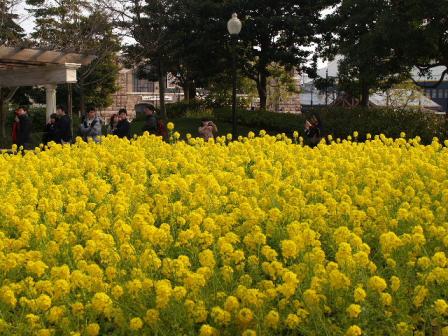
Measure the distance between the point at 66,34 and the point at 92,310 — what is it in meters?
24.4

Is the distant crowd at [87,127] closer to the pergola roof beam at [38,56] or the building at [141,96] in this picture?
Answer: the pergola roof beam at [38,56]

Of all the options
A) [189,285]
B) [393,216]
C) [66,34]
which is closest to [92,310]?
[189,285]

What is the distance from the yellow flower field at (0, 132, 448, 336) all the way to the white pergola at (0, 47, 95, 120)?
30.3ft

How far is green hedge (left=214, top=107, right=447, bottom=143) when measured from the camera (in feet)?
58.3

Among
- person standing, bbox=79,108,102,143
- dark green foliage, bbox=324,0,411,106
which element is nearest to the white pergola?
person standing, bbox=79,108,102,143

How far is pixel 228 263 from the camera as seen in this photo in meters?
3.73

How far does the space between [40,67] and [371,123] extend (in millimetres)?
10104

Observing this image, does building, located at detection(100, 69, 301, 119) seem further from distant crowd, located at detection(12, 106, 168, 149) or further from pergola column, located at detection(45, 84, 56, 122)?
distant crowd, located at detection(12, 106, 168, 149)

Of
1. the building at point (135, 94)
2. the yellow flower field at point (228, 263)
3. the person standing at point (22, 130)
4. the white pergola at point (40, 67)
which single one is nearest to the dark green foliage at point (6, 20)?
the white pergola at point (40, 67)

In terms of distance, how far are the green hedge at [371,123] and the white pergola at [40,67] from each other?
650cm

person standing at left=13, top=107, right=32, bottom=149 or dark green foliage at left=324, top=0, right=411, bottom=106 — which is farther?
dark green foliage at left=324, top=0, right=411, bottom=106

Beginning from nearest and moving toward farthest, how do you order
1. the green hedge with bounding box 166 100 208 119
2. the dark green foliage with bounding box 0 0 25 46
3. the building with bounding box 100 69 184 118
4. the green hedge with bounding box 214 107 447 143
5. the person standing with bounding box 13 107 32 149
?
the person standing with bounding box 13 107 32 149 → the green hedge with bounding box 214 107 447 143 → the dark green foliage with bounding box 0 0 25 46 → the green hedge with bounding box 166 100 208 119 → the building with bounding box 100 69 184 118

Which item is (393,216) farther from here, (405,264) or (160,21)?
(160,21)

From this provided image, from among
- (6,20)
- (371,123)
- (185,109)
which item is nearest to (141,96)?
(185,109)
